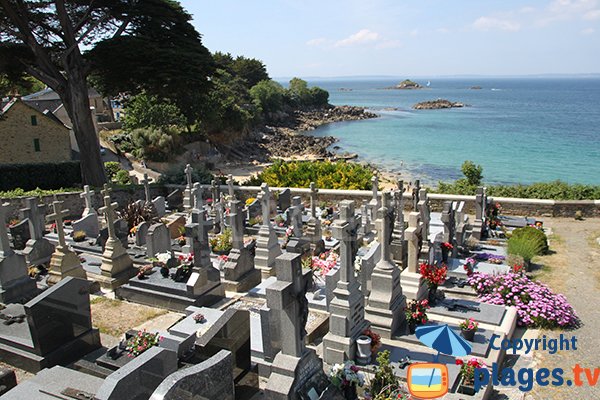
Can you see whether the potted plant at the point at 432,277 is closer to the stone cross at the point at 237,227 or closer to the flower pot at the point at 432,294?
the flower pot at the point at 432,294

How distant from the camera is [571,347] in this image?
29.4ft

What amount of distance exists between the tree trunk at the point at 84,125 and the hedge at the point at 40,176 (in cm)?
445

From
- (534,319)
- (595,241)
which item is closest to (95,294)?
(534,319)

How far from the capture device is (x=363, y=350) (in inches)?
318

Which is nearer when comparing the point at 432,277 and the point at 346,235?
the point at 346,235

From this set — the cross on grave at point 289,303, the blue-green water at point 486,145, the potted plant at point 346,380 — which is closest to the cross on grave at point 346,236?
the cross on grave at point 289,303

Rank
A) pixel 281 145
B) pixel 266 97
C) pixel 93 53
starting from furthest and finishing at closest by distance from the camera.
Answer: pixel 266 97 → pixel 281 145 → pixel 93 53

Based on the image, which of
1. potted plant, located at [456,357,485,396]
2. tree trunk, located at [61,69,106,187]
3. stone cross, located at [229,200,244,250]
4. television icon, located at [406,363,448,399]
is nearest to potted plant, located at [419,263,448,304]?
potted plant, located at [456,357,485,396]

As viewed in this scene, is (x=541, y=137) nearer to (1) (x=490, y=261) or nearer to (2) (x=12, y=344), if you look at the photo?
(1) (x=490, y=261)

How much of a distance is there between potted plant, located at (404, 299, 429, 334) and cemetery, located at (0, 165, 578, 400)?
3cm

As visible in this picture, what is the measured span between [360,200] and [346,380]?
13307 millimetres

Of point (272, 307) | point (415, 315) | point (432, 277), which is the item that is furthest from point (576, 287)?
point (272, 307)

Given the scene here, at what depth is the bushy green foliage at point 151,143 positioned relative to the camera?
131 feet

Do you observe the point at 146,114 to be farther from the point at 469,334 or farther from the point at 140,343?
the point at 469,334
